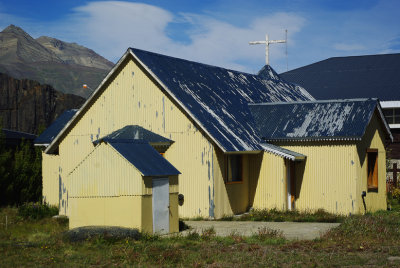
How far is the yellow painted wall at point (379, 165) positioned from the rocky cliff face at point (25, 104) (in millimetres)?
21943

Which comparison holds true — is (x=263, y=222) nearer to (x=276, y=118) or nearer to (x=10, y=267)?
(x=276, y=118)

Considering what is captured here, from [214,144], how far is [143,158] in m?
4.18

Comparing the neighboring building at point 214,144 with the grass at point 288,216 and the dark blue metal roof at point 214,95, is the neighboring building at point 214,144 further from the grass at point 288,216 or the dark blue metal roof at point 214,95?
the grass at point 288,216

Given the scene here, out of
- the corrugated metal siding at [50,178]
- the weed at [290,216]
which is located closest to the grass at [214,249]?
the weed at [290,216]

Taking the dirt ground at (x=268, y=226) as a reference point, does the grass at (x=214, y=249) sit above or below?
below

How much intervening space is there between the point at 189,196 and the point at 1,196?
9.07 m

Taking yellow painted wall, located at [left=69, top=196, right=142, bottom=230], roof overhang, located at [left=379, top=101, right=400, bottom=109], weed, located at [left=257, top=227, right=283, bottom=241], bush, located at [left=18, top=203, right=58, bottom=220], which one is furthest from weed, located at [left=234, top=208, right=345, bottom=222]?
roof overhang, located at [left=379, top=101, right=400, bottom=109]

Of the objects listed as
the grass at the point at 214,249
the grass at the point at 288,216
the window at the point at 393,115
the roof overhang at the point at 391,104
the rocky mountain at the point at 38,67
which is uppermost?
the rocky mountain at the point at 38,67

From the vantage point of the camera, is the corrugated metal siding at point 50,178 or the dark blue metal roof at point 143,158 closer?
the dark blue metal roof at point 143,158

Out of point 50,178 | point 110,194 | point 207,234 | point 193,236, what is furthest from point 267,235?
point 50,178

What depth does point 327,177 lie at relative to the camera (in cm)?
2442

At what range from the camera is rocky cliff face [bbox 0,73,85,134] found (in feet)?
136

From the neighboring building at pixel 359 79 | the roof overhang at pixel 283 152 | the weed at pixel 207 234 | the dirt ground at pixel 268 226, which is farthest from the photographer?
the neighboring building at pixel 359 79

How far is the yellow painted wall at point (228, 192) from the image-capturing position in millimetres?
23062
